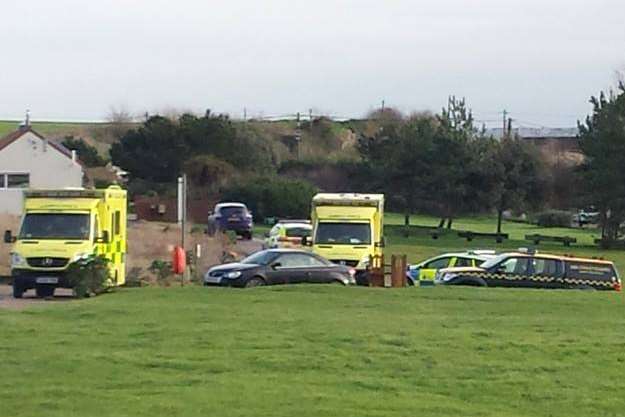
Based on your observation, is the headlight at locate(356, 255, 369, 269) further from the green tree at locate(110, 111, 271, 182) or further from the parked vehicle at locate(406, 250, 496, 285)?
the green tree at locate(110, 111, 271, 182)

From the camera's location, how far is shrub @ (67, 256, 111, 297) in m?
28.3

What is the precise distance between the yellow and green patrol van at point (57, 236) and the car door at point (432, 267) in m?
9.61

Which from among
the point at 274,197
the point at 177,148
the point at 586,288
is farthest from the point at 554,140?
the point at 586,288

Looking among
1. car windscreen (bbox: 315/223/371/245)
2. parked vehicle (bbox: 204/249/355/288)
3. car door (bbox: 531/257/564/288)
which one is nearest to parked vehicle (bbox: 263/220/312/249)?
car windscreen (bbox: 315/223/371/245)

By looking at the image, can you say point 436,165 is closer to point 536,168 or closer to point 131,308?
point 536,168

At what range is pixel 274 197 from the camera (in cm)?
8125

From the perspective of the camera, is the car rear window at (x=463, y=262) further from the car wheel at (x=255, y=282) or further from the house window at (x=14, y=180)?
the house window at (x=14, y=180)

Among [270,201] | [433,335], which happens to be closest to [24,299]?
[433,335]

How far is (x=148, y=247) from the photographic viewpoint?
148 ft

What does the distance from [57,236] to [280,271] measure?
525 cm

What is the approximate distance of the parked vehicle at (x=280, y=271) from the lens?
103 feet

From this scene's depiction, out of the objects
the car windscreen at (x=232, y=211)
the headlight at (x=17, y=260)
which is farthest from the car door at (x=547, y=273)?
the car windscreen at (x=232, y=211)

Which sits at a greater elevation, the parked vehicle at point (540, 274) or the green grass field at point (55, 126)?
the green grass field at point (55, 126)

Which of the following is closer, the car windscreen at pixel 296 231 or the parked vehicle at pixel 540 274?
the parked vehicle at pixel 540 274
